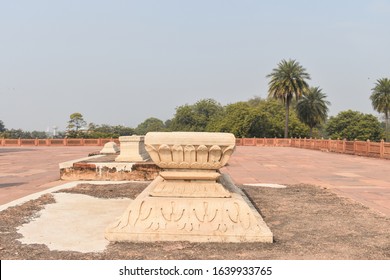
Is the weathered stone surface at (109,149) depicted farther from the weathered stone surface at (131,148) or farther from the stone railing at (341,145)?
A: the stone railing at (341,145)

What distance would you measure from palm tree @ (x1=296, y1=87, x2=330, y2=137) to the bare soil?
5027 centimetres

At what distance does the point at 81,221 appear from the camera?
4660 mm

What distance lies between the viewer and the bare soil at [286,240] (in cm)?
339

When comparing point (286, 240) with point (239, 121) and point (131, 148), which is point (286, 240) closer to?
point (131, 148)

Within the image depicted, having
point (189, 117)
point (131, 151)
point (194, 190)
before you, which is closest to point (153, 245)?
point (194, 190)

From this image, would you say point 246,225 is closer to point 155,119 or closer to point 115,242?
point 115,242

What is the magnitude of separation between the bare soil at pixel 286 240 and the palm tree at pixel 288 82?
44.2 meters

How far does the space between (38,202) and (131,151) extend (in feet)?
17.6

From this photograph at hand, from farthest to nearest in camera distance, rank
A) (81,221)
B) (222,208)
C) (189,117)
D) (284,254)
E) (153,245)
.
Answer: (189,117)
(81,221)
(222,208)
(153,245)
(284,254)

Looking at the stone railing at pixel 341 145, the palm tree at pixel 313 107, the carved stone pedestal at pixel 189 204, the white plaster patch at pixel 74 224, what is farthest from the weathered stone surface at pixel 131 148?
the palm tree at pixel 313 107

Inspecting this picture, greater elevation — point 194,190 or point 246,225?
point 194,190

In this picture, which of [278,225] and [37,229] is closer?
[37,229]

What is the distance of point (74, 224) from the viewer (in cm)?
450

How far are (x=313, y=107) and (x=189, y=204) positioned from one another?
175 ft
